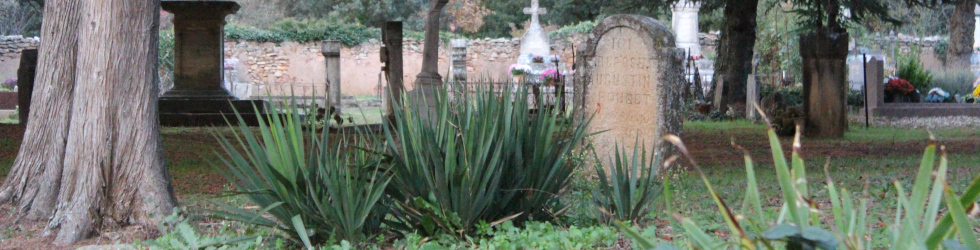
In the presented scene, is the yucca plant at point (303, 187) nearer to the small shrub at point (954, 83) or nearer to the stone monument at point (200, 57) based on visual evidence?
the stone monument at point (200, 57)

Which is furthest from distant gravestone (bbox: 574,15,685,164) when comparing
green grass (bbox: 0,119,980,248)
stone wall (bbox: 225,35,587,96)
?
stone wall (bbox: 225,35,587,96)

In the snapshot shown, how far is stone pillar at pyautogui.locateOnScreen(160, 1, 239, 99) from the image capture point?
13914mm

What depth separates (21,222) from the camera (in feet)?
17.4

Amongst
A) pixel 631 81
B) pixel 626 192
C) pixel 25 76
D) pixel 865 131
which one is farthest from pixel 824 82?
pixel 25 76

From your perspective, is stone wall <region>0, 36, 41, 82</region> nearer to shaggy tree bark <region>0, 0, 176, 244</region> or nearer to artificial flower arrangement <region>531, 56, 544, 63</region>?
artificial flower arrangement <region>531, 56, 544, 63</region>

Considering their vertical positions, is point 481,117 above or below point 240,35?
below

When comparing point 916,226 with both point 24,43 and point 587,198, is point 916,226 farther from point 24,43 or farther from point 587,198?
point 24,43

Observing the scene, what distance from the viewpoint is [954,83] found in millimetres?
19250

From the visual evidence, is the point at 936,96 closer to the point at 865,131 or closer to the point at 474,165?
the point at 865,131

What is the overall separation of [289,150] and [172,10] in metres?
10.9

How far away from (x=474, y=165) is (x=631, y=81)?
3.51 metres

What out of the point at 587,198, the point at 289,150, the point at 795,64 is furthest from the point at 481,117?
the point at 795,64

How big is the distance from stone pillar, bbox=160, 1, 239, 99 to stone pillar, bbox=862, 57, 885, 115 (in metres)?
10.5

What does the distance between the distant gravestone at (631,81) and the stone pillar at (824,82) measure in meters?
4.66
